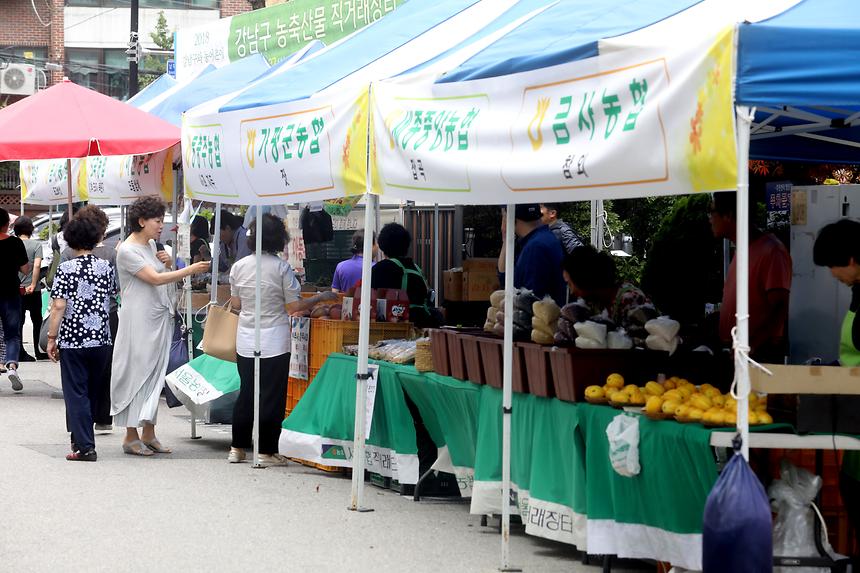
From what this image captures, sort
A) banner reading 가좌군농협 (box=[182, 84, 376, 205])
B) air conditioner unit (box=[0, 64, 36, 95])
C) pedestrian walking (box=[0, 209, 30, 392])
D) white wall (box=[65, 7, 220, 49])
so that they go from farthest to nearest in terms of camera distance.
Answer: white wall (box=[65, 7, 220, 49]), air conditioner unit (box=[0, 64, 36, 95]), pedestrian walking (box=[0, 209, 30, 392]), banner reading 가좌군농협 (box=[182, 84, 376, 205])

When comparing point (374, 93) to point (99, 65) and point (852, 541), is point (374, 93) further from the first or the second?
point (99, 65)

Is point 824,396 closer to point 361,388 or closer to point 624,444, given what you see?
point 624,444

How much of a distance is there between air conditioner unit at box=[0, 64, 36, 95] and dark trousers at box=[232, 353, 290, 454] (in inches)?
1463

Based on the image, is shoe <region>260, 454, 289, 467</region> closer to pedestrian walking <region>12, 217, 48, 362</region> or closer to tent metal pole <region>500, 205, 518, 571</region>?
tent metal pole <region>500, 205, 518, 571</region>

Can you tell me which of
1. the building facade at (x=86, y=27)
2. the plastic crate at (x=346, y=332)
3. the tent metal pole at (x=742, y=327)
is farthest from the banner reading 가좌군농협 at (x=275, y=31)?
the building facade at (x=86, y=27)

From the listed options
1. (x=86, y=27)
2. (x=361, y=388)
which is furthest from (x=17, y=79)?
(x=361, y=388)

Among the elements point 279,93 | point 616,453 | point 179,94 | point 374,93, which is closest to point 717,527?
point 616,453

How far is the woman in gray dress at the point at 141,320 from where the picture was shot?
1072 cm

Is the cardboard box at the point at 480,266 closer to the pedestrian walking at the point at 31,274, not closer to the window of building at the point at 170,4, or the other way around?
the pedestrian walking at the point at 31,274

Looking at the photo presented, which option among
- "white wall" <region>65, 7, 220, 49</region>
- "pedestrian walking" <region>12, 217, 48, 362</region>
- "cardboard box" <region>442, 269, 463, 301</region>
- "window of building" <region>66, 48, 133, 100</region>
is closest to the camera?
"cardboard box" <region>442, 269, 463, 301</region>

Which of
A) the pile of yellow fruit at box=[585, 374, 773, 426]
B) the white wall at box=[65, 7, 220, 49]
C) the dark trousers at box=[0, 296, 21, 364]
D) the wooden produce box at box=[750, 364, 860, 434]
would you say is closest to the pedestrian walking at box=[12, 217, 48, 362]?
the dark trousers at box=[0, 296, 21, 364]

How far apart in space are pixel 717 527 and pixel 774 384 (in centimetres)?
68

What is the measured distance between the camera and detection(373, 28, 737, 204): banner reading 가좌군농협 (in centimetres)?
524

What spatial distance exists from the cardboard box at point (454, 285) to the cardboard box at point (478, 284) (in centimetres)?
9
